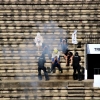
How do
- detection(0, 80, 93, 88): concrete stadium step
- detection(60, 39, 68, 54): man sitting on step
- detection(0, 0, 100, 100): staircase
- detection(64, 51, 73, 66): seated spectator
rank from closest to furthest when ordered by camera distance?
detection(0, 0, 100, 100): staircase, detection(0, 80, 93, 88): concrete stadium step, detection(64, 51, 73, 66): seated spectator, detection(60, 39, 68, 54): man sitting on step

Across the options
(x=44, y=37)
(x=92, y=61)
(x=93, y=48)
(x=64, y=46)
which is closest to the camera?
(x=93, y=48)

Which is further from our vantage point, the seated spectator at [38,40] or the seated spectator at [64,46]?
the seated spectator at [38,40]

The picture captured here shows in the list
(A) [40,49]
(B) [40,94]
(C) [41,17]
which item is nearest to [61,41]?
(A) [40,49]

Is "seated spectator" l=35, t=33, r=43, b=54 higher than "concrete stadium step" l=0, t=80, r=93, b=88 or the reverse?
higher

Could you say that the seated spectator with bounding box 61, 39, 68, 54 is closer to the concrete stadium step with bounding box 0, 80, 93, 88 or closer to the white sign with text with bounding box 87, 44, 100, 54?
the white sign with text with bounding box 87, 44, 100, 54

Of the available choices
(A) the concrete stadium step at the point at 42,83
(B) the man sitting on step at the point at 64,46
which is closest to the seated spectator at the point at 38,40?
(B) the man sitting on step at the point at 64,46

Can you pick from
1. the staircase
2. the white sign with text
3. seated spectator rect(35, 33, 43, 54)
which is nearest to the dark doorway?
the staircase

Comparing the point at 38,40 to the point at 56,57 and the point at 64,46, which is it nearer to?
the point at 64,46

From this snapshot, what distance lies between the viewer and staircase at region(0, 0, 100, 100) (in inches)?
685

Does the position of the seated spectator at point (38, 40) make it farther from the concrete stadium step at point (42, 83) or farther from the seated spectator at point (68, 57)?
the concrete stadium step at point (42, 83)

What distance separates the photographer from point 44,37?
71.2 feet

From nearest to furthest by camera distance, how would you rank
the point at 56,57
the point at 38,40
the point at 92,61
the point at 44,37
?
the point at 56,57 → the point at 92,61 → the point at 38,40 → the point at 44,37

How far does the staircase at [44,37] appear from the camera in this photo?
17.4 m

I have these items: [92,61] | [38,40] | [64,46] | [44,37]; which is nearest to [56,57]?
[64,46]
